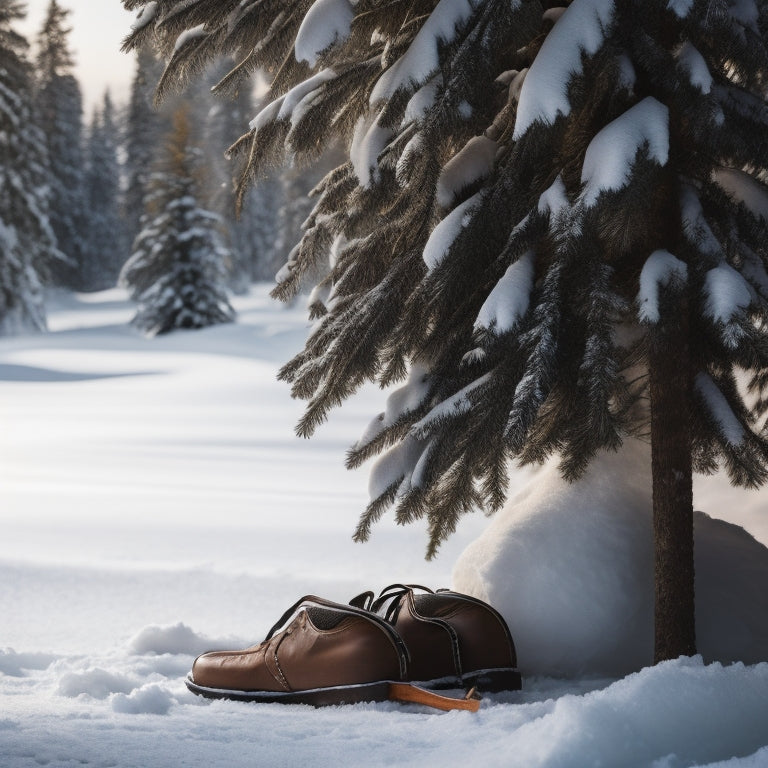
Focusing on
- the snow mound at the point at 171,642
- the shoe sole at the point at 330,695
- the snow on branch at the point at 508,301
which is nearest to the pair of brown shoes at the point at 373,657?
the shoe sole at the point at 330,695

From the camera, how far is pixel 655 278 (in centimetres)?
297

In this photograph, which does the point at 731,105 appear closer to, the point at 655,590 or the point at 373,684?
the point at 655,590

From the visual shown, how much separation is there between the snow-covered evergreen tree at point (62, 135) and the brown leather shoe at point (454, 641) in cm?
3827

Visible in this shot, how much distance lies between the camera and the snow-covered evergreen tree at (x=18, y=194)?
24969mm

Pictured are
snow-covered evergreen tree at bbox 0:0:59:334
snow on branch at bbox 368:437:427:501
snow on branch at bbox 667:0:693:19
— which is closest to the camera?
snow on branch at bbox 667:0:693:19

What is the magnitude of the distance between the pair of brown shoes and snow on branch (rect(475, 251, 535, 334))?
96 centimetres

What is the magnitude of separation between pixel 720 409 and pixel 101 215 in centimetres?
4868

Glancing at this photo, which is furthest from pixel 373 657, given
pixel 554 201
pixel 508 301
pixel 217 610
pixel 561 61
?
pixel 217 610

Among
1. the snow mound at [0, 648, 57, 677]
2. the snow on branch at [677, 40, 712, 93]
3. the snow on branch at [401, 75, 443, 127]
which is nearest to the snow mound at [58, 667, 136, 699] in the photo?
the snow mound at [0, 648, 57, 677]

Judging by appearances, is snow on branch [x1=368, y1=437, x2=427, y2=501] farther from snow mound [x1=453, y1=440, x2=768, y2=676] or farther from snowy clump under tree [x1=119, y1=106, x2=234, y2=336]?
snowy clump under tree [x1=119, y1=106, x2=234, y2=336]

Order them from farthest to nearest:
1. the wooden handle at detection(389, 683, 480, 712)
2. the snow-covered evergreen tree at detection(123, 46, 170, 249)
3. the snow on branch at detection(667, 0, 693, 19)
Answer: the snow-covered evergreen tree at detection(123, 46, 170, 249), the snow on branch at detection(667, 0, 693, 19), the wooden handle at detection(389, 683, 480, 712)

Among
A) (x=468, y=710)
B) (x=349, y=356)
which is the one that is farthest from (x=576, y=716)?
(x=349, y=356)

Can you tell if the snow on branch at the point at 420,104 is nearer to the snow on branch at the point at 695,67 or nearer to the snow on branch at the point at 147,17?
the snow on branch at the point at 695,67

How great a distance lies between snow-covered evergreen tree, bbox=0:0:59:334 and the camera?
25.0 metres
